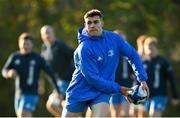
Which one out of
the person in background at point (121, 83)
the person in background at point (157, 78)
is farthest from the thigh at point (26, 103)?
the person in background at point (157, 78)

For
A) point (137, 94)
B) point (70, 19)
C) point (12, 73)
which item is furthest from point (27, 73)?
point (70, 19)

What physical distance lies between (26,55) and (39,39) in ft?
44.9

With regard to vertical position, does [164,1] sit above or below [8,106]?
above

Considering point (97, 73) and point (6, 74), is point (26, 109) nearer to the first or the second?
point (6, 74)

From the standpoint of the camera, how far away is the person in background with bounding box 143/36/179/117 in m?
19.7

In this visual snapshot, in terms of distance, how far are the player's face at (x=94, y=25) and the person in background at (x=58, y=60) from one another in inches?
269

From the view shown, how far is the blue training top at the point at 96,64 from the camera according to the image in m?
12.8

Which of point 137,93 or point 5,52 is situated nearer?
point 137,93

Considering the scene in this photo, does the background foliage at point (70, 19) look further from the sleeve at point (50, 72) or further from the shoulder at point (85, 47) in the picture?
the shoulder at point (85, 47)

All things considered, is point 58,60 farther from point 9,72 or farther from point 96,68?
point 96,68

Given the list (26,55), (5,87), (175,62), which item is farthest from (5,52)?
(26,55)

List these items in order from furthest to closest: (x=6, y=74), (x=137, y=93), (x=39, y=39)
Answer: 1. (x=39, y=39)
2. (x=6, y=74)
3. (x=137, y=93)

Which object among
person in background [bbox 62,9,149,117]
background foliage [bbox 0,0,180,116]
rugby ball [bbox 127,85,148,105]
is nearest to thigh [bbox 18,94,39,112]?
person in background [bbox 62,9,149,117]

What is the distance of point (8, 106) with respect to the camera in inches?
1297
